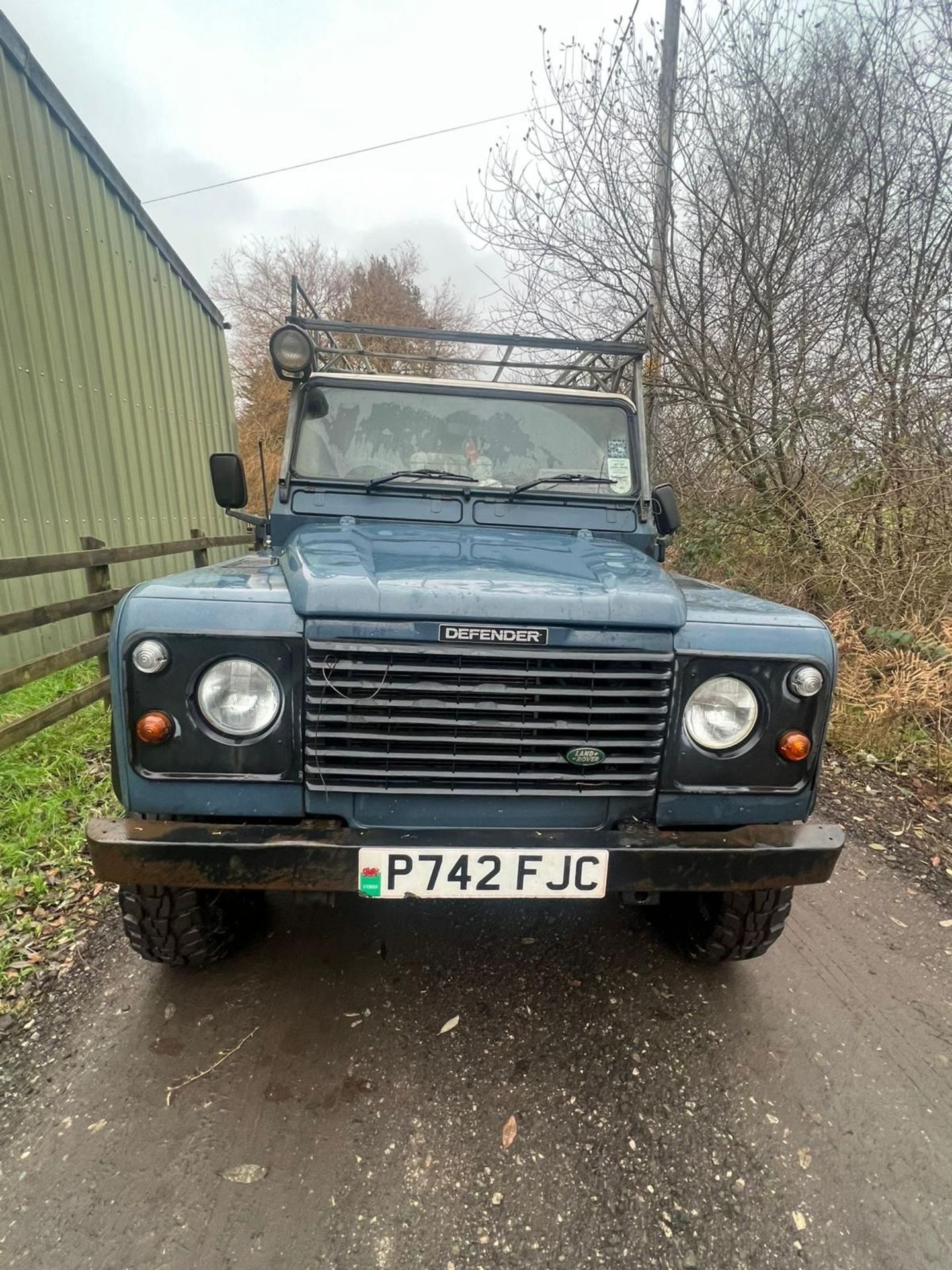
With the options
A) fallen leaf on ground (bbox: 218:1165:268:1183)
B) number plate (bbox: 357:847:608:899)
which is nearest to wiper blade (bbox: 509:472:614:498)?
number plate (bbox: 357:847:608:899)

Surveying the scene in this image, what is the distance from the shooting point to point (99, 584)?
15.2 ft

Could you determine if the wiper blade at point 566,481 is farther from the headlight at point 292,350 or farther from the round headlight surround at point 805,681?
the round headlight surround at point 805,681

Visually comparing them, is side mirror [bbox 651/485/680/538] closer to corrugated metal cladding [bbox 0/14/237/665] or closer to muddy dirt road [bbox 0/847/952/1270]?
muddy dirt road [bbox 0/847/952/1270]

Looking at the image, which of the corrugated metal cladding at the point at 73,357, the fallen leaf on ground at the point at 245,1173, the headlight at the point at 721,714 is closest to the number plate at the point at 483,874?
the headlight at the point at 721,714

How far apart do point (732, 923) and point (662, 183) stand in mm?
6999

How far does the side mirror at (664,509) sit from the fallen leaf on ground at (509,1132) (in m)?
2.34

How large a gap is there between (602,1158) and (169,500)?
8.19 m

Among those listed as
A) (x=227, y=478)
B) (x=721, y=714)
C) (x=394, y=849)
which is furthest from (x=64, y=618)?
(x=721, y=714)

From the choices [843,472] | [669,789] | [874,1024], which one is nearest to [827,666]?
[669,789]

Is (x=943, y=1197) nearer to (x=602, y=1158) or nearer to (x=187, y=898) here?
(x=602, y=1158)

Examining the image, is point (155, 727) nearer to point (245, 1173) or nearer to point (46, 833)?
point (245, 1173)

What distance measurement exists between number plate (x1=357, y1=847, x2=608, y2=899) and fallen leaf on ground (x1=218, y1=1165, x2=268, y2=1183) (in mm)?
675

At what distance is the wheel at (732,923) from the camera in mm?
2221

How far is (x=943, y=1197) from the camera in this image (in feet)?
5.54
